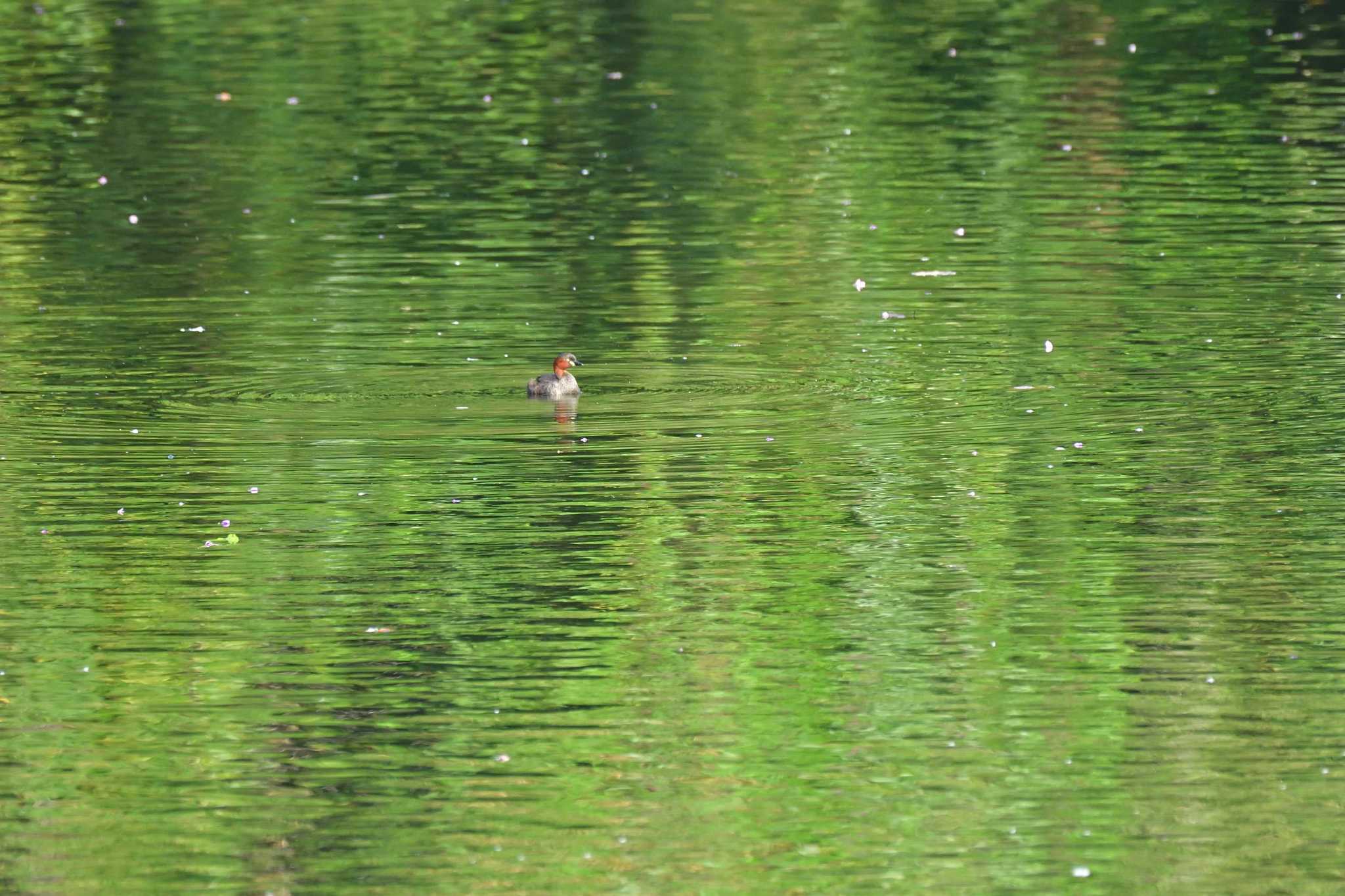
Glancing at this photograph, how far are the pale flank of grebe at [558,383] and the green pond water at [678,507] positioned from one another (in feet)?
0.33

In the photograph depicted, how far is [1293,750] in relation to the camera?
933cm

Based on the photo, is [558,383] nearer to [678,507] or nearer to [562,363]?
[562,363]

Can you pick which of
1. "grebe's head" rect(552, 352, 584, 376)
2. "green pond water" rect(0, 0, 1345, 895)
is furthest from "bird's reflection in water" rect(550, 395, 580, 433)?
"grebe's head" rect(552, 352, 584, 376)

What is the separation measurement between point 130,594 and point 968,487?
13.9 ft

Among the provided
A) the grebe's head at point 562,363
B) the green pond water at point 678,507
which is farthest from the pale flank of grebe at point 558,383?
the green pond water at point 678,507

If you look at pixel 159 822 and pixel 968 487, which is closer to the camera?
pixel 159 822

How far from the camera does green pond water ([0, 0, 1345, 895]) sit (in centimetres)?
886

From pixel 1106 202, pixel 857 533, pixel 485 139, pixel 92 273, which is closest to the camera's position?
pixel 857 533

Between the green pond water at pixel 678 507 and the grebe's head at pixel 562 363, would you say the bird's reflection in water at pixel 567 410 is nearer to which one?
the green pond water at pixel 678 507

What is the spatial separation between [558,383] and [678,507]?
2343 millimetres

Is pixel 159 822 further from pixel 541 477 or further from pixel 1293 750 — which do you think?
pixel 541 477

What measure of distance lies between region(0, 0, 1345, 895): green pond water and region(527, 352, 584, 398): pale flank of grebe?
10 cm

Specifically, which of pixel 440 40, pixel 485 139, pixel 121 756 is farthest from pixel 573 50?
pixel 121 756

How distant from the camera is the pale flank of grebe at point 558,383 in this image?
14992 mm
